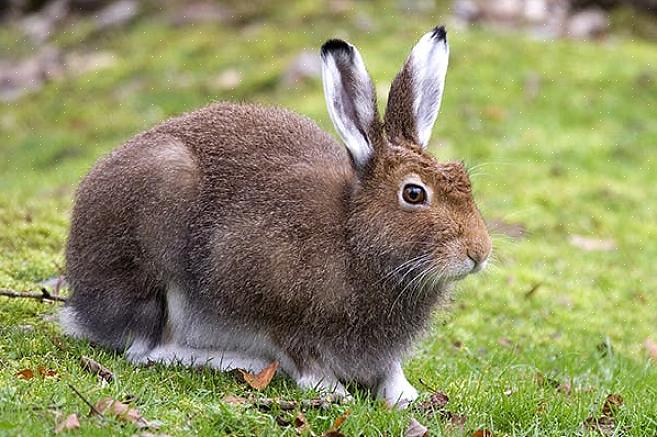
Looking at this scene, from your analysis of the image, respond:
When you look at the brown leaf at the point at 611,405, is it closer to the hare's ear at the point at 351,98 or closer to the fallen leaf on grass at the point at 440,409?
the fallen leaf on grass at the point at 440,409

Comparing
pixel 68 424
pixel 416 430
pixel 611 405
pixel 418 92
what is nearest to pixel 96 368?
pixel 68 424

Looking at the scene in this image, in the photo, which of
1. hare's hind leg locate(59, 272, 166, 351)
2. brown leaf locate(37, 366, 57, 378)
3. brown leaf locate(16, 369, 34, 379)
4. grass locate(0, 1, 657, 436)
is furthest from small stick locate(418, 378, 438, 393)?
brown leaf locate(16, 369, 34, 379)

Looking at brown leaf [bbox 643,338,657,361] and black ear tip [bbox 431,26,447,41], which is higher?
black ear tip [bbox 431,26,447,41]

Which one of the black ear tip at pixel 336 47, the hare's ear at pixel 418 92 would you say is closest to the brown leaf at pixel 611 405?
the hare's ear at pixel 418 92

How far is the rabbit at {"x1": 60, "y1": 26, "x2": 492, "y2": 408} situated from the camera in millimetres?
5449

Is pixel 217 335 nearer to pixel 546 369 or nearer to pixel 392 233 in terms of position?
pixel 392 233

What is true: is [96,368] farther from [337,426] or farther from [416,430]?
[416,430]

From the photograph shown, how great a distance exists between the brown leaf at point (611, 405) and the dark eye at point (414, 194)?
64.4 inches

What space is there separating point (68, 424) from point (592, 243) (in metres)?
7.61

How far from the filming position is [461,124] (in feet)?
45.4

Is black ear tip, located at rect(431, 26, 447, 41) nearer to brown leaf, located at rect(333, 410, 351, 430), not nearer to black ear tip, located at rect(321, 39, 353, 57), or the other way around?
black ear tip, located at rect(321, 39, 353, 57)

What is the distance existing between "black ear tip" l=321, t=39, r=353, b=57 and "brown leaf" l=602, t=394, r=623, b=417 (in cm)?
243

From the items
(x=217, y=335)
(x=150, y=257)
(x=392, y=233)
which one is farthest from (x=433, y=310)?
(x=150, y=257)

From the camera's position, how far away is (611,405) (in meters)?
5.87
